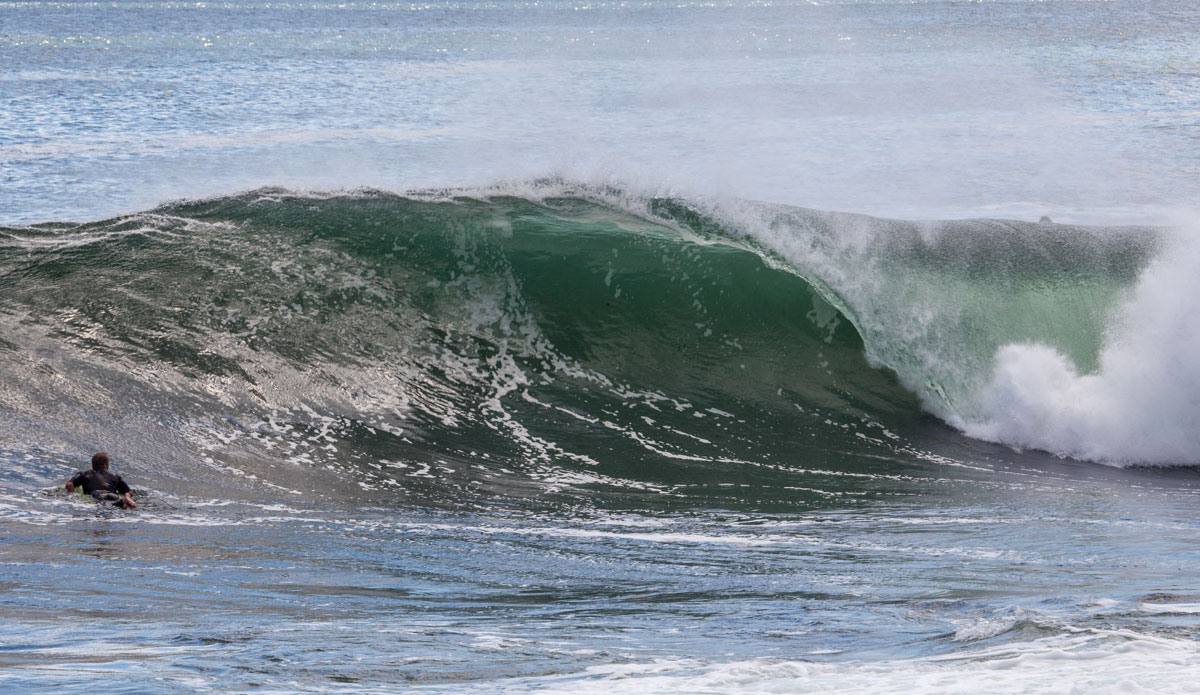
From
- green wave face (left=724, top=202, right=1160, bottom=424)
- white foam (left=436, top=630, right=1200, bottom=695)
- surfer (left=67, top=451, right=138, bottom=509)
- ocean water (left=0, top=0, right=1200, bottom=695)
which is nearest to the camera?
white foam (left=436, top=630, right=1200, bottom=695)

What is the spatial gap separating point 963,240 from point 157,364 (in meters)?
7.73

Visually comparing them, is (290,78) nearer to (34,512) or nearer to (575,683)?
(34,512)

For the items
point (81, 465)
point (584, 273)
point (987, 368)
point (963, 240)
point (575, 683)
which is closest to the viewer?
point (575, 683)

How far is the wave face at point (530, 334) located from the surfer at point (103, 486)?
665mm

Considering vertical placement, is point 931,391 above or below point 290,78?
below

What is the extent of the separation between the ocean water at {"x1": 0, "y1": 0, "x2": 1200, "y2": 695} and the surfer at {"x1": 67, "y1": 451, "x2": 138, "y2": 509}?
0.15 meters

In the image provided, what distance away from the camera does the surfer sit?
720cm

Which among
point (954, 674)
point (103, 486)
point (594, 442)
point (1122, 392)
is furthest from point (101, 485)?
point (1122, 392)

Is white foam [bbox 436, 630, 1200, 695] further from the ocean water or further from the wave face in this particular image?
the wave face

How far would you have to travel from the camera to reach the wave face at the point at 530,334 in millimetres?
8711

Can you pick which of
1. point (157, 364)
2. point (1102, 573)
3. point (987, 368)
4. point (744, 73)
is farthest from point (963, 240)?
point (744, 73)

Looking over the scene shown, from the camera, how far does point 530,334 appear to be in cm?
1053

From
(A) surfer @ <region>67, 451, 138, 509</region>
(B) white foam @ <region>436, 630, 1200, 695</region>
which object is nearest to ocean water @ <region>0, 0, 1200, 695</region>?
(B) white foam @ <region>436, 630, 1200, 695</region>

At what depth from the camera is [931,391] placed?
992 cm
